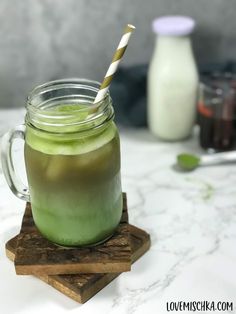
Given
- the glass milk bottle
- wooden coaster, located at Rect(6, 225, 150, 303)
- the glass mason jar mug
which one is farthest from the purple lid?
wooden coaster, located at Rect(6, 225, 150, 303)

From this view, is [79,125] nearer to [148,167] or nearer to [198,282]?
[198,282]

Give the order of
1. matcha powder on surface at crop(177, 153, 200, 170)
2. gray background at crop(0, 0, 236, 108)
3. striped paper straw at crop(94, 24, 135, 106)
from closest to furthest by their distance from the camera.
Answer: striped paper straw at crop(94, 24, 135, 106) < matcha powder on surface at crop(177, 153, 200, 170) < gray background at crop(0, 0, 236, 108)

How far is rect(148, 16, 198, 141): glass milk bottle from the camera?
0.94 metres

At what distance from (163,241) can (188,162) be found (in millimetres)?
209

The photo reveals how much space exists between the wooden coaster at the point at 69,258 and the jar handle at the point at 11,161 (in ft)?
0.20

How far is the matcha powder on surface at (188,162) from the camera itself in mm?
899

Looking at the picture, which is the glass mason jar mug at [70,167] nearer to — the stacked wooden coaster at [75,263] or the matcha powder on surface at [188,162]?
the stacked wooden coaster at [75,263]

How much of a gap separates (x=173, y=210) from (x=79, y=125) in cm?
27

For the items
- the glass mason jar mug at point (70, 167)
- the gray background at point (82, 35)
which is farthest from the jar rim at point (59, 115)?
the gray background at point (82, 35)

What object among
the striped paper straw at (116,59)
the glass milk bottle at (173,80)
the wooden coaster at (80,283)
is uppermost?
the striped paper straw at (116,59)

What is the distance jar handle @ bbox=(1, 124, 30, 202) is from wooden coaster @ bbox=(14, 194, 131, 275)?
2.4 inches

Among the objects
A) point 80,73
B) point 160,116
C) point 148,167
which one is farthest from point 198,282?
point 80,73

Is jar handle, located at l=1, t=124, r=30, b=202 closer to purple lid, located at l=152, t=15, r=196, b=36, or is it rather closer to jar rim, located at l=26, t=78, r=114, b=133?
jar rim, located at l=26, t=78, r=114, b=133

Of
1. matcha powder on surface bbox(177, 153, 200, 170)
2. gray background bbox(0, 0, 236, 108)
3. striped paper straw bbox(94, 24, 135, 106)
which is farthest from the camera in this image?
gray background bbox(0, 0, 236, 108)
